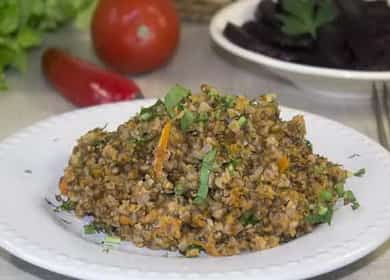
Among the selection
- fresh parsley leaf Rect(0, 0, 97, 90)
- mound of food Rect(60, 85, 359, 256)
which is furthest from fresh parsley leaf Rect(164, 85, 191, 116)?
fresh parsley leaf Rect(0, 0, 97, 90)

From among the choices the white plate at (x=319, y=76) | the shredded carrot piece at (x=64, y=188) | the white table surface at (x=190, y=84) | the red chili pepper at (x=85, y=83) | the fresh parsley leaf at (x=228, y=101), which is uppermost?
the fresh parsley leaf at (x=228, y=101)

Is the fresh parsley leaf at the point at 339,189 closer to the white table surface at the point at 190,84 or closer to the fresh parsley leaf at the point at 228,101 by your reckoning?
the fresh parsley leaf at the point at 228,101

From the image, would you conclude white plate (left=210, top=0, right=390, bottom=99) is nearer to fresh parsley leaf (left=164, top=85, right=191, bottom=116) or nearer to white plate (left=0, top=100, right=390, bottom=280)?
white plate (left=0, top=100, right=390, bottom=280)

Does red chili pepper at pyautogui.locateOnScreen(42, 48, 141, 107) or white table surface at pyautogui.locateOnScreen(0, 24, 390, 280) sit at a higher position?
red chili pepper at pyautogui.locateOnScreen(42, 48, 141, 107)

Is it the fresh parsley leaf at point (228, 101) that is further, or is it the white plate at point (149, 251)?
the fresh parsley leaf at point (228, 101)

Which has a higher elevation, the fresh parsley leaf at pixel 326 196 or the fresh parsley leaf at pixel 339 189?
the fresh parsley leaf at pixel 326 196

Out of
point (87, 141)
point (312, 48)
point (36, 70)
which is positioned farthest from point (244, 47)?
point (87, 141)

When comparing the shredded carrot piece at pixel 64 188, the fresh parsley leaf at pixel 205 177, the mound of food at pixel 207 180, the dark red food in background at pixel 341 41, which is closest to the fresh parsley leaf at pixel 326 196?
the mound of food at pixel 207 180

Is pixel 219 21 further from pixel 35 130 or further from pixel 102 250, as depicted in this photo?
pixel 102 250
